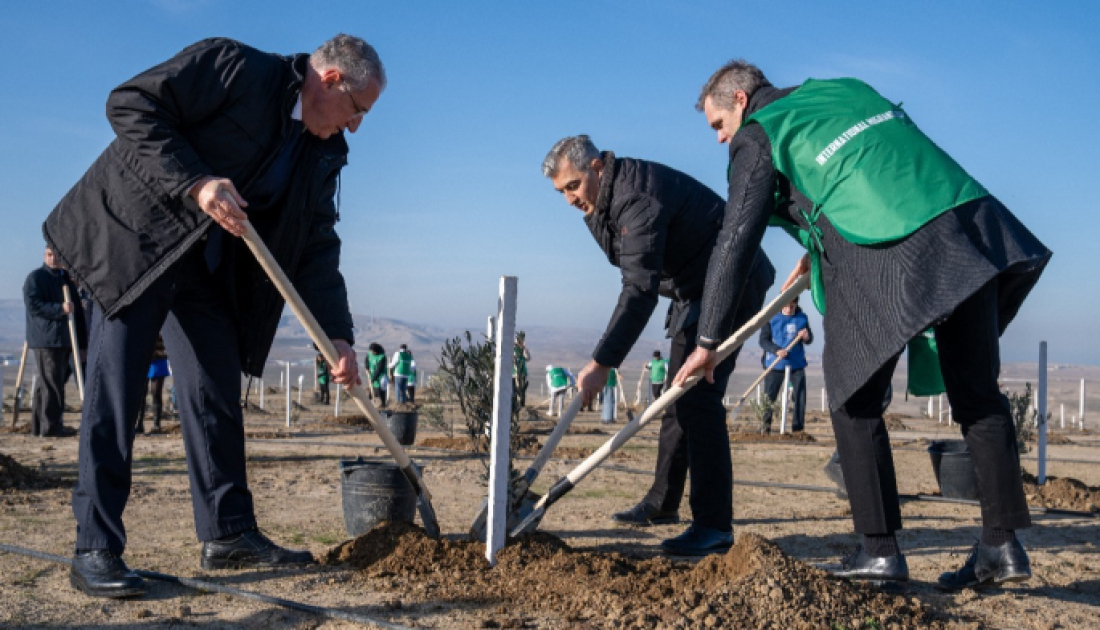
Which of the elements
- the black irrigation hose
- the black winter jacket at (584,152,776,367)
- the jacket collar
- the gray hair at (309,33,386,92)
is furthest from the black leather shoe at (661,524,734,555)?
the gray hair at (309,33,386,92)

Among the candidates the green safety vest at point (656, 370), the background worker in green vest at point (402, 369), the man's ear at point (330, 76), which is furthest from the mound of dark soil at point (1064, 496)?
the background worker in green vest at point (402, 369)

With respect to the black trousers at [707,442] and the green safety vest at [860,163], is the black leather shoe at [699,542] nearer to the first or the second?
the black trousers at [707,442]

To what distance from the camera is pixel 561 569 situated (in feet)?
11.1

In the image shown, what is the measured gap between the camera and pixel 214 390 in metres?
3.76

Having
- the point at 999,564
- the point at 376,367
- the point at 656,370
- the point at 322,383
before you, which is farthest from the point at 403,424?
the point at 322,383

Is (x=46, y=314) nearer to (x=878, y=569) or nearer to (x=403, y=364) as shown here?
(x=878, y=569)

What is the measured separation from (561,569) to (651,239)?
1.51 meters

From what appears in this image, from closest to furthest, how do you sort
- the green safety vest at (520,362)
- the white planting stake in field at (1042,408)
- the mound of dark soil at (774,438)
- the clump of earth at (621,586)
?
the clump of earth at (621,586) < the green safety vest at (520,362) < the white planting stake in field at (1042,408) < the mound of dark soil at (774,438)

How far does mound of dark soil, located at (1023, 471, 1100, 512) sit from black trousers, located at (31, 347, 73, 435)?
359 inches

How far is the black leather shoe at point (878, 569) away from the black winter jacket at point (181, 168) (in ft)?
7.93

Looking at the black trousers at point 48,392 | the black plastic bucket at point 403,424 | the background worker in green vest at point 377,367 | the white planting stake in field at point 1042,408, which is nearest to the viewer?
the white planting stake in field at point 1042,408

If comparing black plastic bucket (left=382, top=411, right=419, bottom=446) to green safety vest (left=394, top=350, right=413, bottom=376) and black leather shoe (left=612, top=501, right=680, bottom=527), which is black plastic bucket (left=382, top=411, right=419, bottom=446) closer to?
black leather shoe (left=612, top=501, right=680, bottom=527)

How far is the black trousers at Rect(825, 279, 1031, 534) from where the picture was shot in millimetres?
3186

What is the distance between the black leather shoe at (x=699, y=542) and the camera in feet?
13.7
